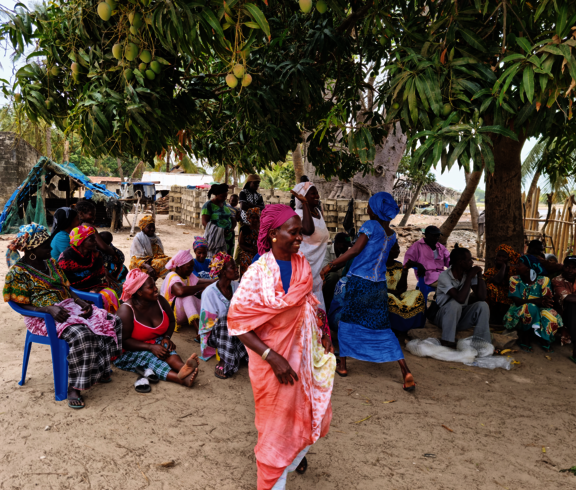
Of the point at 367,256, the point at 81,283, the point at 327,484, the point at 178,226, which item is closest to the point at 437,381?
the point at 367,256

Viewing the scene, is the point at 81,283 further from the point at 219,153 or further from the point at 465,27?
the point at 465,27

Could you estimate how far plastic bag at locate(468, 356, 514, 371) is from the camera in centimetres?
434

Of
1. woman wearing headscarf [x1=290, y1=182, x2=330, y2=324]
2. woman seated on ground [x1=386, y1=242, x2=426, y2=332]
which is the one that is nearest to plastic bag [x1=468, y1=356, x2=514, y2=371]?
woman seated on ground [x1=386, y1=242, x2=426, y2=332]

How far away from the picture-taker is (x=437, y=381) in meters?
4.00

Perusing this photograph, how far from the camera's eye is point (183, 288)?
4.63 metres

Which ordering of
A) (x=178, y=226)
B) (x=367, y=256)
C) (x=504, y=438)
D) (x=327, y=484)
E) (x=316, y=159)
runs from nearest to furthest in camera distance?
(x=327, y=484) < (x=504, y=438) < (x=367, y=256) < (x=316, y=159) < (x=178, y=226)

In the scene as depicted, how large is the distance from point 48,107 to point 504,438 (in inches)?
174

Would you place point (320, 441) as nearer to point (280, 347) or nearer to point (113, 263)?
point (280, 347)

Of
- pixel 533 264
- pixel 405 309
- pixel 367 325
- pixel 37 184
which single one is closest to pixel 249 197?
pixel 405 309

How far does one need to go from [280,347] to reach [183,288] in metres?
2.62

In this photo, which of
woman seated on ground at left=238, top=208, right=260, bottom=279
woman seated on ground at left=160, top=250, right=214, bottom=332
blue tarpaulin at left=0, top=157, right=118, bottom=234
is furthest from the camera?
blue tarpaulin at left=0, top=157, right=118, bottom=234

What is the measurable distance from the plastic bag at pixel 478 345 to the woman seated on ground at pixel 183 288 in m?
2.82

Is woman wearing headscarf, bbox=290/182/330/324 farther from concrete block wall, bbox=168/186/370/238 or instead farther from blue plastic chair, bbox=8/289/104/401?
concrete block wall, bbox=168/186/370/238

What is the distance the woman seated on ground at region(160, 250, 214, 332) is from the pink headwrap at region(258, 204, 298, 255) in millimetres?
2465
